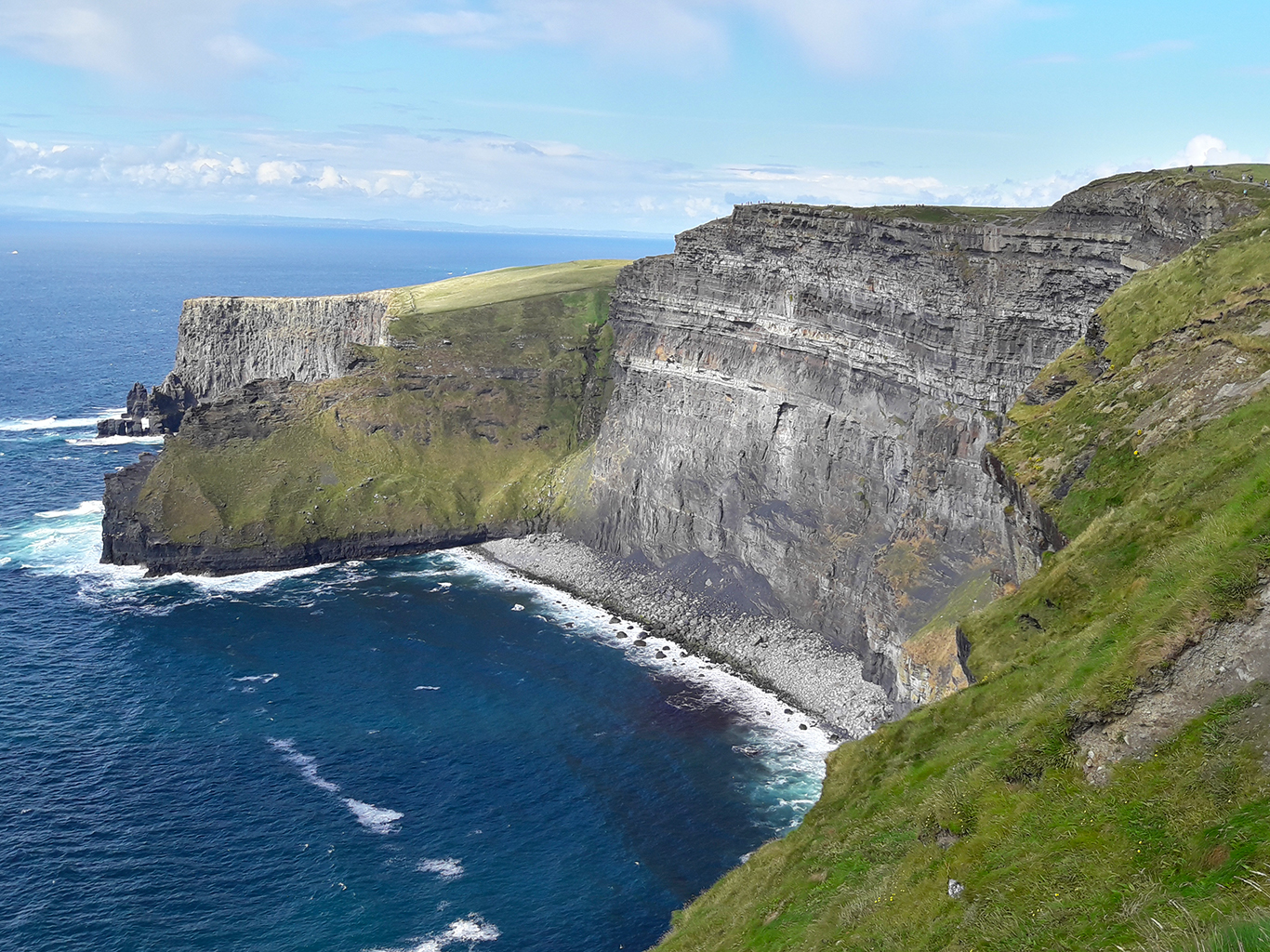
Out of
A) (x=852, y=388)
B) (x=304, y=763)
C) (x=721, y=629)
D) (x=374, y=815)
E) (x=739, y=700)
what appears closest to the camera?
(x=374, y=815)

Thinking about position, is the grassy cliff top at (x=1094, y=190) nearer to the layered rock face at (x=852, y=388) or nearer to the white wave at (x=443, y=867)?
the layered rock face at (x=852, y=388)

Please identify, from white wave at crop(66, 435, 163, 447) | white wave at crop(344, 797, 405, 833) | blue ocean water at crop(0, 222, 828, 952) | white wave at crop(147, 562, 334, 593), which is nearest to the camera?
blue ocean water at crop(0, 222, 828, 952)

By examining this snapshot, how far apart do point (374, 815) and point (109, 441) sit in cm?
13536

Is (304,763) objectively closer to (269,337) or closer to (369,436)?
(369,436)

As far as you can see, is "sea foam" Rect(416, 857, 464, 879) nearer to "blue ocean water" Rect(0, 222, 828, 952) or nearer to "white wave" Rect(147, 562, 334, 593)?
"blue ocean water" Rect(0, 222, 828, 952)

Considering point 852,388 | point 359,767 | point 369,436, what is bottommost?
point 359,767

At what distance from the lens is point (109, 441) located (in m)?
179

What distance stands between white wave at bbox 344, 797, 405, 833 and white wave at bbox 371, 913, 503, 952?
12.0 meters

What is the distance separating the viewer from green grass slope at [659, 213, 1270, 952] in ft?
65.4

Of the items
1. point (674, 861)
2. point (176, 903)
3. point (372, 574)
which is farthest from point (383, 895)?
point (372, 574)

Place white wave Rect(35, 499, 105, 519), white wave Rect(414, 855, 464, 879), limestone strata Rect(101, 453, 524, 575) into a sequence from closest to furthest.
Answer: white wave Rect(414, 855, 464, 879) → limestone strata Rect(101, 453, 524, 575) → white wave Rect(35, 499, 105, 519)

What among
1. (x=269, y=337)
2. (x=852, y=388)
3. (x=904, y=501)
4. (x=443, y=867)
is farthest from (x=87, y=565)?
(x=904, y=501)

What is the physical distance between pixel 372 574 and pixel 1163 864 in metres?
117

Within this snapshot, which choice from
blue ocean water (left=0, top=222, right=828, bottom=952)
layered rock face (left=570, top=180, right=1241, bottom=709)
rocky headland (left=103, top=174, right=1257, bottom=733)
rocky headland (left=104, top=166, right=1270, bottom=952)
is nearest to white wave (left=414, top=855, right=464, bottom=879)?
blue ocean water (left=0, top=222, right=828, bottom=952)
